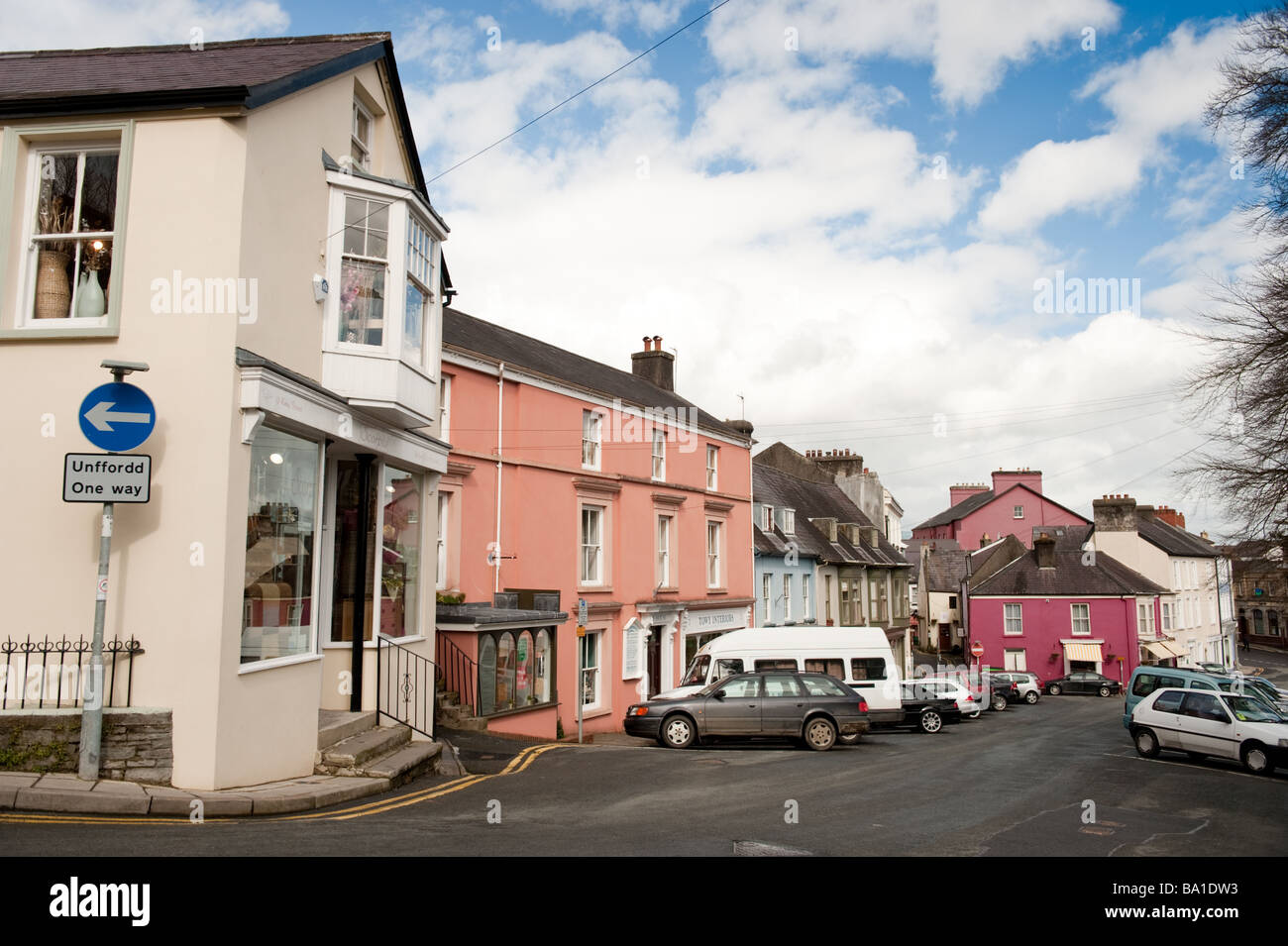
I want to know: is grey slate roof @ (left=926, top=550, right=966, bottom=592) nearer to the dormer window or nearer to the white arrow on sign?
the dormer window

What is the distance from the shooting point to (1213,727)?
60.7 feet

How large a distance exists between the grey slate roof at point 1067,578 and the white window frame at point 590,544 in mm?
36174

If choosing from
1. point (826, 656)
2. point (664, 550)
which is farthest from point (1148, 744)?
point (664, 550)

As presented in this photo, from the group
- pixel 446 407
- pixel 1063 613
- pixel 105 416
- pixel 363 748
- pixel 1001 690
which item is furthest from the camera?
pixel 1063 613

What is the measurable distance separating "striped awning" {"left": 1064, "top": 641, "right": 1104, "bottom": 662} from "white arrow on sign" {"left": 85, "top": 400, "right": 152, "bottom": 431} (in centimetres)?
5264

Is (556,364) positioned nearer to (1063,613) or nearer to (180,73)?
(180,73)

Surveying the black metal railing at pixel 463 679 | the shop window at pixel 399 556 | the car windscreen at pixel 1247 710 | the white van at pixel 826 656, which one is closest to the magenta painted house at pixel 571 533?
the black metal railing at pixel 463 679

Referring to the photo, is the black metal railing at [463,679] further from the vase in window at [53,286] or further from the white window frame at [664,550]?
the white window frame at [664,550]

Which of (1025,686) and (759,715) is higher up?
(759,715)

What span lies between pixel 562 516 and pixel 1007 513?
55.6 m

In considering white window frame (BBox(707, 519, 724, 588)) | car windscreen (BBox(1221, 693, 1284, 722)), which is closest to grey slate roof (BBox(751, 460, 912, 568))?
white window frame (BBox(707, 519, 724, 588))

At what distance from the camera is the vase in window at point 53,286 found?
Result: 9.19 metres

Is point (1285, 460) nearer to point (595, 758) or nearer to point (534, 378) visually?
point (595, 758)

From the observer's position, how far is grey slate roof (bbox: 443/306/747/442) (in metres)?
22.1
